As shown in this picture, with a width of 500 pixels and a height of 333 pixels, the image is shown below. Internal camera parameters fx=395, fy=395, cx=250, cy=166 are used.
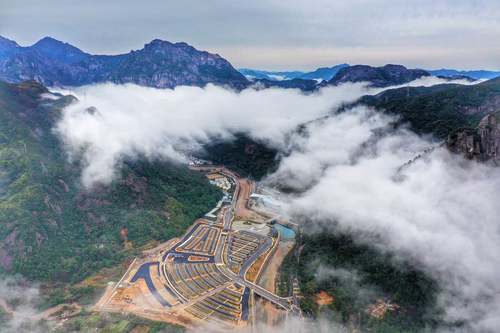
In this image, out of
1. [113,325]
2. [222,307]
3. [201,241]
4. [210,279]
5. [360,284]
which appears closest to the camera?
[113,325]

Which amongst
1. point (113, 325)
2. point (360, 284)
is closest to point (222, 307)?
point (113, 325)

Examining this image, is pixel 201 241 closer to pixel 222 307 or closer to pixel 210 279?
pixel 210 279

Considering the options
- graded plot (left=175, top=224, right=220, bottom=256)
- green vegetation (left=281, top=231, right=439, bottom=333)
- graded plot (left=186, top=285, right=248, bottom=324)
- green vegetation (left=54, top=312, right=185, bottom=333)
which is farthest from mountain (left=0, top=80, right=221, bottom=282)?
green vegetation (left=281, top=231, right=439, bottom=333)

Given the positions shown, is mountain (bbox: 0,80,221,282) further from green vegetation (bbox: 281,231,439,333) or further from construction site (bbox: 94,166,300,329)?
green vegetation (bbox: 281,231,439,333)

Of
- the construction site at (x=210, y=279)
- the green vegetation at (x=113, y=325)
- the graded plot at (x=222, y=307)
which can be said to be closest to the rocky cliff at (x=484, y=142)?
the construction site at (x=210, y=279)

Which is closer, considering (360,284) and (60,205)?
(360,284)

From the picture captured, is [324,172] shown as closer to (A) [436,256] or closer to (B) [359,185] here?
(B) [359,185]
